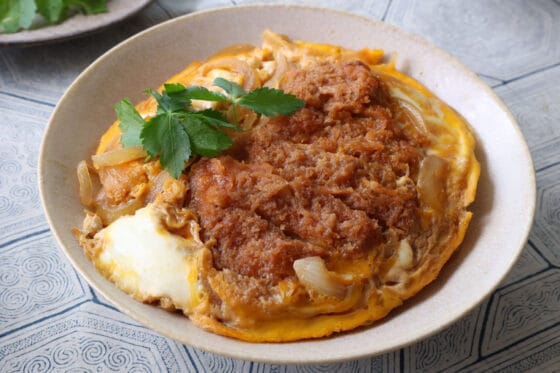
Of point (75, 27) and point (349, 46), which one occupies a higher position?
point (349, 46)

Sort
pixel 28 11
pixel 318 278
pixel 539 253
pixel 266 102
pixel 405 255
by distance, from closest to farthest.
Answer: pixel 318 278, pixel 405 255, pixel 266 102, pixel 539 253, pixel 28 11

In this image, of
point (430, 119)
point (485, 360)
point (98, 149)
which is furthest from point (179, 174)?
point (485, 360)

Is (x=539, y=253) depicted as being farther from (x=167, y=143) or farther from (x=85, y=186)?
(x=85, y=186)

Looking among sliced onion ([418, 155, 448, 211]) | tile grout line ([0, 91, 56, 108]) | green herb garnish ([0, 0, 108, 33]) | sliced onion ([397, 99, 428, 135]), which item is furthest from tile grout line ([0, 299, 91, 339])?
green herb garnish ([0, 0, 108, 33])

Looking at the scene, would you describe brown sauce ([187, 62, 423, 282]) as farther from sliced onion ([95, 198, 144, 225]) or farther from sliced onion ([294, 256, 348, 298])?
sliced onion ([95, 198, 144, 225])

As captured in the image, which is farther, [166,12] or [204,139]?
[166,12]

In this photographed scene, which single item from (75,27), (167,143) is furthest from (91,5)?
(167,143)
